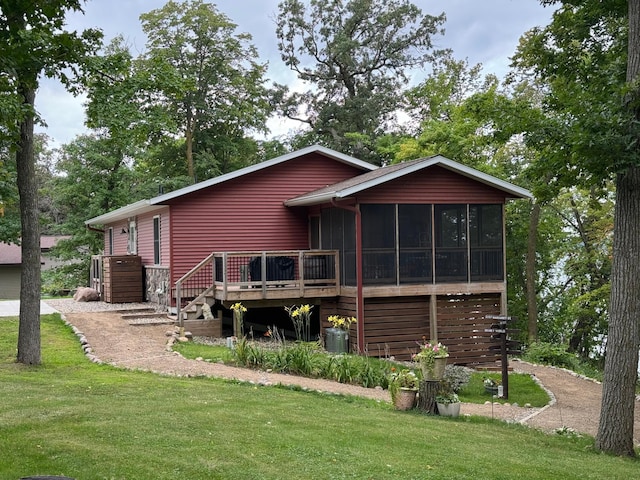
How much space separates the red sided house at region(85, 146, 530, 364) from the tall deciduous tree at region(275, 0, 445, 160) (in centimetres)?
1931

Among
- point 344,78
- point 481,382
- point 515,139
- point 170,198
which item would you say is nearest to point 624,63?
point 481,382

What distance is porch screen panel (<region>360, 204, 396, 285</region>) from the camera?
16016 mm

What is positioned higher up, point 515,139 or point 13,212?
point 515,139

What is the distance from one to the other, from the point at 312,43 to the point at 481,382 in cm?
2840

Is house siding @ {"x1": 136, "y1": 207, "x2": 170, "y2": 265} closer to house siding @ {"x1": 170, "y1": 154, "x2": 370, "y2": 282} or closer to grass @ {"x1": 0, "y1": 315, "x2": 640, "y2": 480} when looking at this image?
house siding @ {"x1": 170, "y1": 154, "x2": 370, "y2": 282}

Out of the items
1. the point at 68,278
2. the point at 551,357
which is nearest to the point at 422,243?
the point at 551,357

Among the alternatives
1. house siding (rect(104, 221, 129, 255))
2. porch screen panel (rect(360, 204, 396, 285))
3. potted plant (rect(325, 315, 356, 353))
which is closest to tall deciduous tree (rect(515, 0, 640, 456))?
porch screen panel (rect(360, 204, 396, 285))

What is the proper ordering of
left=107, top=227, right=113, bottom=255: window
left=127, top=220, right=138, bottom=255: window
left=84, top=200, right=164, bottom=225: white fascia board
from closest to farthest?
left=84, top=200, right=164, bottom=225: white fascia board
left=127, top=220, right=138, bottom=255: window
left=107, top=227, right=113, bottom=255: window

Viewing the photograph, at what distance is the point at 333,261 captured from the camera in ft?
55.4

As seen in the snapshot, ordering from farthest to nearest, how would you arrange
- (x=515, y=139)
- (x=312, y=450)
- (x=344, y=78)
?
(x=344, y=78) < (x=515, y=139) < (x=312, y=450)

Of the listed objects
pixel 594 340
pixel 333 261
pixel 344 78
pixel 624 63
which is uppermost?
pixel 344 78

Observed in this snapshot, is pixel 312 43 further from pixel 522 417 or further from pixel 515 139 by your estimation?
pixel 522 417

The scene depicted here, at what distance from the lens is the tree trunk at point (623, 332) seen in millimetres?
8281

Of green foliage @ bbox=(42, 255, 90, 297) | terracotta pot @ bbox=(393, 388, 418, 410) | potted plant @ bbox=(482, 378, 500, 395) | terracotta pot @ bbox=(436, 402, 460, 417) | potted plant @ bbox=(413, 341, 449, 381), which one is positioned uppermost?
green foliage @ bbox=(42, 255, 90, 297)
